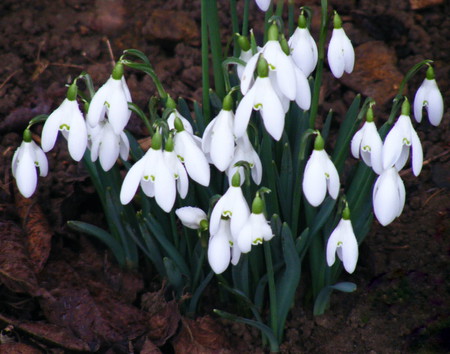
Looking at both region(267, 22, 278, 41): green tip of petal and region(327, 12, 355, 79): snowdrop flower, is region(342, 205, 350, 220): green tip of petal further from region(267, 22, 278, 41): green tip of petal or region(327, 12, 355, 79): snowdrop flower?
region(267, 22, 278, 41): green tip of petal

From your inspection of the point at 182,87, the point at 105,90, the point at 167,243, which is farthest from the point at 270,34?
the point at 182,87

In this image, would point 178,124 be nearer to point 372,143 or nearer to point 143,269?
point 372,143

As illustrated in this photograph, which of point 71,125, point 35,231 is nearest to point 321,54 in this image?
point 71,125

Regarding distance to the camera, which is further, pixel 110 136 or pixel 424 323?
pixel 424 323

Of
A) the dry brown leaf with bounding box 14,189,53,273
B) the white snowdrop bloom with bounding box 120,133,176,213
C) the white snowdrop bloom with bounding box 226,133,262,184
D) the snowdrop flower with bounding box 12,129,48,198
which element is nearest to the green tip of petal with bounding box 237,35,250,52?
the white snowdrop bloom with bounding box 226,133,262,184

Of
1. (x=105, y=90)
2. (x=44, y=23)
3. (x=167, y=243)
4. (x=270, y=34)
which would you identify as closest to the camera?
(x=270, y=34)

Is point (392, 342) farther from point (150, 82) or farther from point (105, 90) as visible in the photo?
point (150, 82)

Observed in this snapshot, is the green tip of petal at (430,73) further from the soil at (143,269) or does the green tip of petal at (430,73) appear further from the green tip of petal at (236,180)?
the soil at (143,269)
